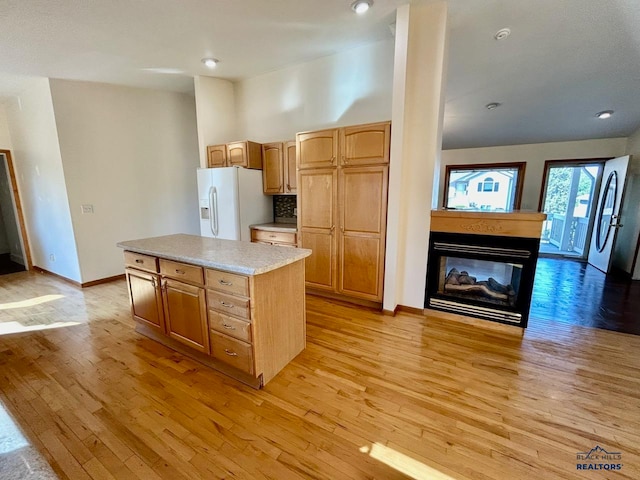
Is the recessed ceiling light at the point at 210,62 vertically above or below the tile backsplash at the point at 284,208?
above

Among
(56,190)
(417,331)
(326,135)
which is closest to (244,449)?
(417,331)

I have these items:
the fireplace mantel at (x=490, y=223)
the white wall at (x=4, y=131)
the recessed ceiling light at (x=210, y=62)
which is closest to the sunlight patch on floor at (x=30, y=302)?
the white wall at (x=4, y=131)

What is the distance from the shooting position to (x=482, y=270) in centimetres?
275

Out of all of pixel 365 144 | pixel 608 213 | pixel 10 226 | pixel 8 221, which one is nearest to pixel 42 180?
pixel 10 226

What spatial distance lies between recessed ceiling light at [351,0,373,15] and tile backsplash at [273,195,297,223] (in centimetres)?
229

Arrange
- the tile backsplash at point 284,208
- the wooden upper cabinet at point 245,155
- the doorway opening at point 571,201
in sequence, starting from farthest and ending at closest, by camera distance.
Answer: the doorway opening at point 571,201 < the tile backsplash at point 284,208 < the wooden upper cabinet at point 245,155

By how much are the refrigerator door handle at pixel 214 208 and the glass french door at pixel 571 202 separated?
6286mm

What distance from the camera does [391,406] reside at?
1700mm

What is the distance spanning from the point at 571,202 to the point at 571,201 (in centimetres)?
2

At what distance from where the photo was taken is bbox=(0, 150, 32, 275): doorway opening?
15.3 feet

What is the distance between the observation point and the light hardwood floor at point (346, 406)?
1.35 meters

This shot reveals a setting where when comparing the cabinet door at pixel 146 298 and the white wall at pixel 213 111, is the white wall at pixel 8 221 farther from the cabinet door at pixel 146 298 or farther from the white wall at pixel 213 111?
the cabinet door at pixel 146 298

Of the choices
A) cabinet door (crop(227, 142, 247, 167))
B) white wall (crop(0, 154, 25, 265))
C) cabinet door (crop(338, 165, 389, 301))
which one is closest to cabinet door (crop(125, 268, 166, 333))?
cabinet door (crop(338, 165, 389, 301))

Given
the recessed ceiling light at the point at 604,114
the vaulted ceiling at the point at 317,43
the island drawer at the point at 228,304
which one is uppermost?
the vaulted ceiling at the point at 317,43
